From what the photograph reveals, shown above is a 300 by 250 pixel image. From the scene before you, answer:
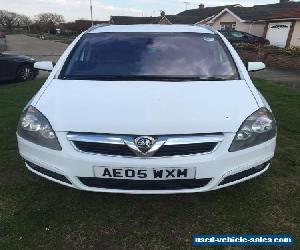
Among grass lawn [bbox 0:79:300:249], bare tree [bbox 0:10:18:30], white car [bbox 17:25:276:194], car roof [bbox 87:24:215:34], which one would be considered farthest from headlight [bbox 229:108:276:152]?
bare tree [bbox 0:10:18:30]

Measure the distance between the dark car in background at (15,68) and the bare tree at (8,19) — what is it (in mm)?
98881

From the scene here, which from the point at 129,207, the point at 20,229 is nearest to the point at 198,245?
the point at 129,207

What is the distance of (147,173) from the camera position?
Result: 102 inches

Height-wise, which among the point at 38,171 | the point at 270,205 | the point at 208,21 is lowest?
the point at 208,21

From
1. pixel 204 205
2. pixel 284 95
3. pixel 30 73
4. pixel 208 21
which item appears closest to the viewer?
pixel 204 205

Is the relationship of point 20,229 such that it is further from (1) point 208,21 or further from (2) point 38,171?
(1) point 208,21

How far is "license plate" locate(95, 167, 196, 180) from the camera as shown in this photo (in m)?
2.57

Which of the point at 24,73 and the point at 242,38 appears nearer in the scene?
the point at 24,73

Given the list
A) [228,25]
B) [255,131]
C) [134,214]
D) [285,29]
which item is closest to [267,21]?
[285,29]

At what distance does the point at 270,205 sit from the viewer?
312cm

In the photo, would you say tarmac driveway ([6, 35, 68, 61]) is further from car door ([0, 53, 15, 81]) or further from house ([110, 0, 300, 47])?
house ([110, 0, 300, 47])

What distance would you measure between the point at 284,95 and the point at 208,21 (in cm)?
3172

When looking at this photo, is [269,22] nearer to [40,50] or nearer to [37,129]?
[40,50]

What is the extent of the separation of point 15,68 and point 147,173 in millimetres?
8782
